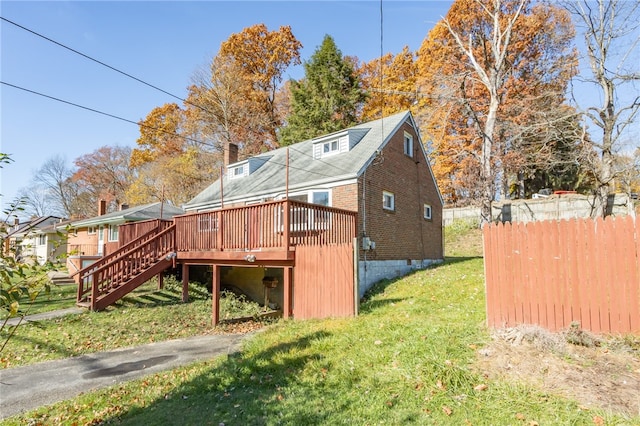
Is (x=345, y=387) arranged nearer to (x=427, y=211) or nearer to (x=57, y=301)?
(x=427, y=211)

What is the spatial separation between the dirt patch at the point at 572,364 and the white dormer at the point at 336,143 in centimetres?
1066

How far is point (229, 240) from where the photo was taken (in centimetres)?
1104

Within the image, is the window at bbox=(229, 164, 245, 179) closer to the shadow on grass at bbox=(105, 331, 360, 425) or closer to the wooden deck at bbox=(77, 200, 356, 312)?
the wooden deck at bbox=(77, 200, 356, 312)

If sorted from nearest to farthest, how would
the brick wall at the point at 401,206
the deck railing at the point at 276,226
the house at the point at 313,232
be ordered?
the house at the point at 313,232, the deck railing at the point at 276,226, the brick wall at the point at 401,206

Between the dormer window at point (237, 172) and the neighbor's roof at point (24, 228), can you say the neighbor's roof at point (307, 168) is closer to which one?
the dormer window at point (237, 172)

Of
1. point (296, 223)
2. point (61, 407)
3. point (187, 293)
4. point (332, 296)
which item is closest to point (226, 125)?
point (187, 293)

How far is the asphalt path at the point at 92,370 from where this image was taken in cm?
571

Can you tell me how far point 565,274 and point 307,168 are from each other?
10688 millimetres

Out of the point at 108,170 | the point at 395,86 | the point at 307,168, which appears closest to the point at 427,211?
the point at 307,168

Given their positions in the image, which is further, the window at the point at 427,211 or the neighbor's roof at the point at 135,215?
the neighbor's roof at the point at 135,215

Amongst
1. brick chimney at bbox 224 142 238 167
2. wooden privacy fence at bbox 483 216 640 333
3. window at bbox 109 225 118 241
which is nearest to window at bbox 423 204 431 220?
wooden privacy fence at bbox 483 216 640 333

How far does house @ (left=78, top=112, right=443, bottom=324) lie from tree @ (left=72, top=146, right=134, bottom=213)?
94.9ft

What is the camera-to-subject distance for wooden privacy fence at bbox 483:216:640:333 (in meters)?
5.15

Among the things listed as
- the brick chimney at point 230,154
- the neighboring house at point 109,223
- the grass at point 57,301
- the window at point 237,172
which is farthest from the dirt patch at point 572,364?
the neighboring house at point 109,223
